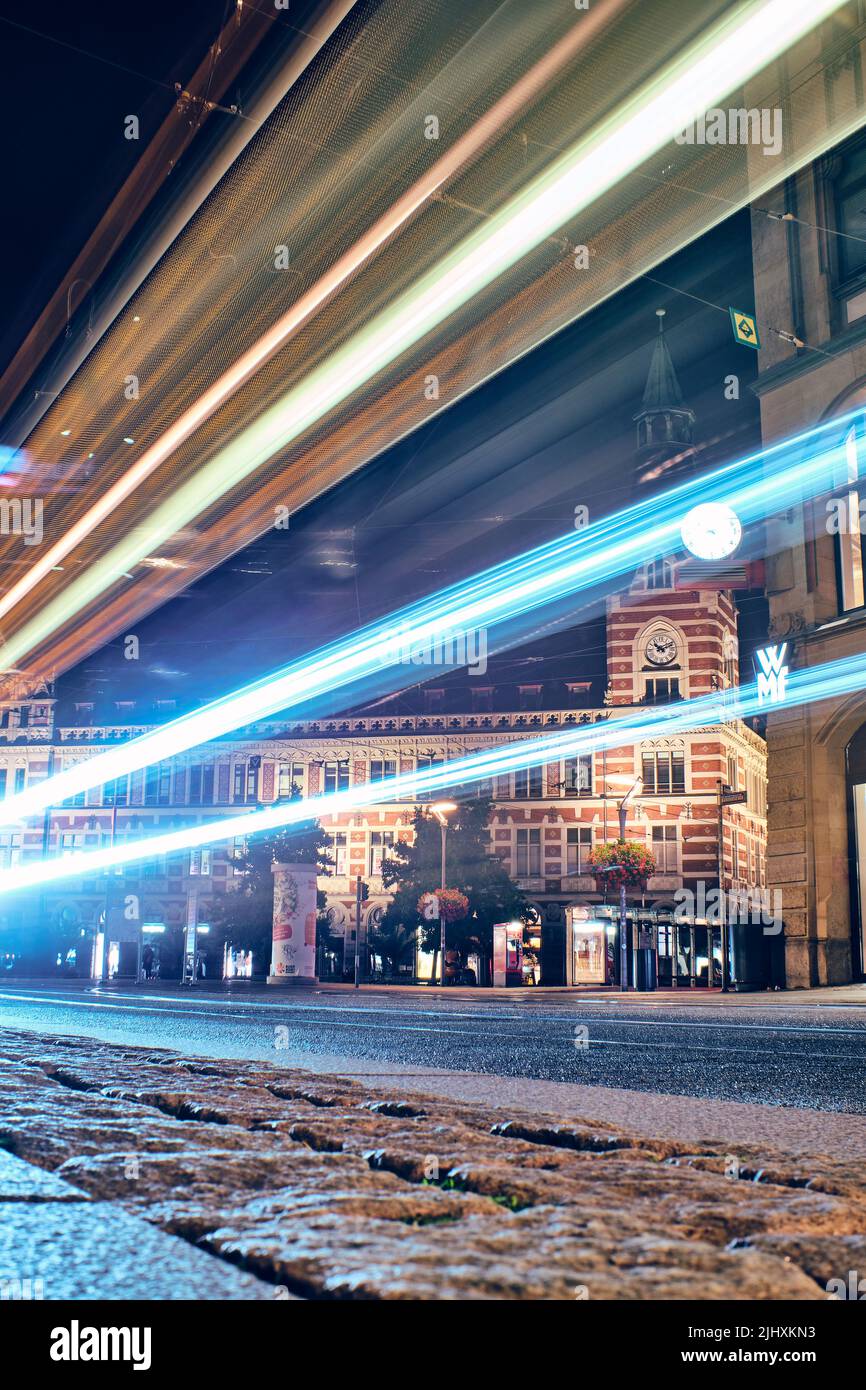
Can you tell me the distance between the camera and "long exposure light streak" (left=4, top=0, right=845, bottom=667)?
8.58 meters

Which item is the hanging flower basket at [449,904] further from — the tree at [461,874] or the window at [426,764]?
the window at [426,764]

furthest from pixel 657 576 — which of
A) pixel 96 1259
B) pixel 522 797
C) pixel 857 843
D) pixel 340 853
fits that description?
pixel 96 1259

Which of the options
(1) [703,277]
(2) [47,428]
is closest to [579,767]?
(1) [703,277]

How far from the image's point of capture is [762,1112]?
15.7 feet

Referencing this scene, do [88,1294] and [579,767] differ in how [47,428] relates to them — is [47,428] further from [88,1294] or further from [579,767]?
[579,767]

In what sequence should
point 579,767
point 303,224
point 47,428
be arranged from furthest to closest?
point 579,767 < point 47,428 < point 303,224

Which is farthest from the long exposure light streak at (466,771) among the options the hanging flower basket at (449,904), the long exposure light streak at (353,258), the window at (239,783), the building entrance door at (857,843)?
the long exposure light streak at (353,258)

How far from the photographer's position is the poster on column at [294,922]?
33.3 metres

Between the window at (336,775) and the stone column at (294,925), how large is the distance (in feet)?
103

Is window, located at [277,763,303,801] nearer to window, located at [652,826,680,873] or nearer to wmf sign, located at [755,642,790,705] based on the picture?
window, located at [652,826,680,873]

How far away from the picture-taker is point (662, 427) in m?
63.5

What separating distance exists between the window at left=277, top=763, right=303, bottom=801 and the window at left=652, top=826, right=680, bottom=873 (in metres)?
20.7

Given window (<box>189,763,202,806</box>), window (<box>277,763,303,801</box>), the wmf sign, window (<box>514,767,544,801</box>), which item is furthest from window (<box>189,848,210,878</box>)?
the wmf sign
